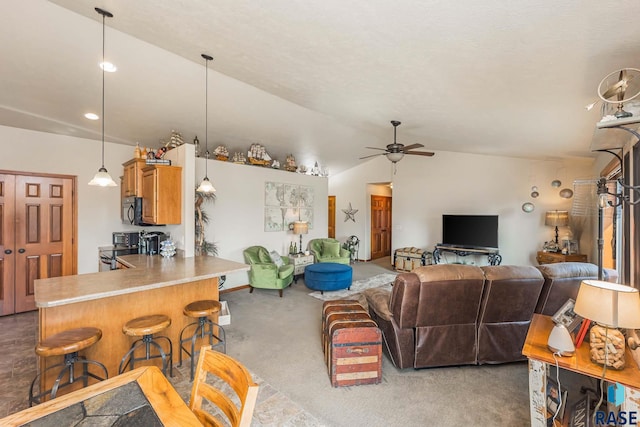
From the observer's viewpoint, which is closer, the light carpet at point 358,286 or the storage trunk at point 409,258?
the light carpet at point 358,286

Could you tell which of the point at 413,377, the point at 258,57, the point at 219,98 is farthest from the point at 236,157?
the point at 413,377

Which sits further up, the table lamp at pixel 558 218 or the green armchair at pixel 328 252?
the table lamp at pixel 558 218

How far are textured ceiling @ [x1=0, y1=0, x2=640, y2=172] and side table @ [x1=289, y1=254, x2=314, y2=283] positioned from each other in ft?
9.54

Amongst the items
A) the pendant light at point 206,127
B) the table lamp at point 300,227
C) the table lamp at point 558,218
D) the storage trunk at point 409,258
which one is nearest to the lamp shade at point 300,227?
the table lamp at point 300,227

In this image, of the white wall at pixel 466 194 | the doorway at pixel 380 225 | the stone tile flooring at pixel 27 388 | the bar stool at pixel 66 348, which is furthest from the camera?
the doorway at pixel 380 225

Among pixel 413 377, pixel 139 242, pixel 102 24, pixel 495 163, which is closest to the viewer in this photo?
pixel 102 24

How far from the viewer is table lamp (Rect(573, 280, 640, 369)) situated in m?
1.40

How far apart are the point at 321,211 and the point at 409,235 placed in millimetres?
2440

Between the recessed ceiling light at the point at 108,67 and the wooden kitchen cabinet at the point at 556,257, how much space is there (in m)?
7.12

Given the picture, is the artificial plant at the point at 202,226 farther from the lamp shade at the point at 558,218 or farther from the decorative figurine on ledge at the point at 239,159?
the lamp shade at the point at 558,218

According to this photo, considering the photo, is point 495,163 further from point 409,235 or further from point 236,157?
point 236,157

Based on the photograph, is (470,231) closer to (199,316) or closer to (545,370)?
(545,370)

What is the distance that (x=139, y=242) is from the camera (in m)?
4.27

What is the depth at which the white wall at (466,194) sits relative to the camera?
5812 millimetres
